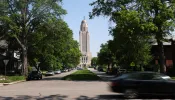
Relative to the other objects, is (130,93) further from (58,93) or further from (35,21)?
(35,21)

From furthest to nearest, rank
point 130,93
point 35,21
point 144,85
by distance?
point 35,21 < point 130,93 < point 144,85

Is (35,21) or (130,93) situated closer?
(130,93)

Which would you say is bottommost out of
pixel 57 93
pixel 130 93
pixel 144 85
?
pixel 57 93

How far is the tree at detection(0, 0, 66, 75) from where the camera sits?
48.9 meters

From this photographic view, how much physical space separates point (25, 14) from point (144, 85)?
127 feet

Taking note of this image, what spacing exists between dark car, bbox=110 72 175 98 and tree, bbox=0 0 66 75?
1378 inches

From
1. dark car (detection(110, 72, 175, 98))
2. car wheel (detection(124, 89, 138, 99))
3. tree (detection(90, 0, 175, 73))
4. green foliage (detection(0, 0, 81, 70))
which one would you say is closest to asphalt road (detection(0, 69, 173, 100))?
car wheel (detection(124, 89, 138, 99))

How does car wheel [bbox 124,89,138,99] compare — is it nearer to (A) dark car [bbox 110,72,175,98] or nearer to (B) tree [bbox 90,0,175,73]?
(A) dark car [bbox 110,72,175,98]

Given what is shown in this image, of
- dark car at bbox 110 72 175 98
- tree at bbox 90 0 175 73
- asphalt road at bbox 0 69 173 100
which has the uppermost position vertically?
tree at bbox 90 0 175 73

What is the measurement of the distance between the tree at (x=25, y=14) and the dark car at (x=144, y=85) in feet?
115

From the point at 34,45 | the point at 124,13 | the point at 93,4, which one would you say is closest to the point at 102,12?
the point at 93,4

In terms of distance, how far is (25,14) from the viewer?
168 feet

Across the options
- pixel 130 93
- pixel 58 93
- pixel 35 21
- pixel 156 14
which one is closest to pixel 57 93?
pixel 58 93

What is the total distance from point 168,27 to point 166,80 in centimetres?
2173
